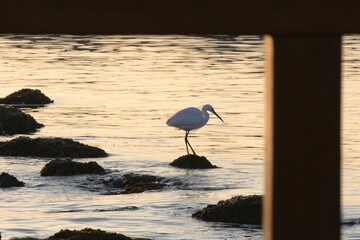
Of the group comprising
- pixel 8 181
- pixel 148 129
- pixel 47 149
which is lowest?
pixel 8 181

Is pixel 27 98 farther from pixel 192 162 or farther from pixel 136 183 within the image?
pixel 136 183

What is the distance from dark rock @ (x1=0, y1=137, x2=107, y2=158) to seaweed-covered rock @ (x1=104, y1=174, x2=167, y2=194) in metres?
2.19

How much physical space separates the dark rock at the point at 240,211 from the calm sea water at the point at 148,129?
0.14 m

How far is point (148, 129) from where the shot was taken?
73.9 ft

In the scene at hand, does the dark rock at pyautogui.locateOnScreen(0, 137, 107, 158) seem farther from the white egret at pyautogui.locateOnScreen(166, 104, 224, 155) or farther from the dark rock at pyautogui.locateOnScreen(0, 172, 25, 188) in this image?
the dark rock at pyautogui.locateOnScreen(0, 172, 25, 188)

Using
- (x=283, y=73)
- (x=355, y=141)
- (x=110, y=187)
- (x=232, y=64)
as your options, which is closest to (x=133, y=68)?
(x=232, y=64)

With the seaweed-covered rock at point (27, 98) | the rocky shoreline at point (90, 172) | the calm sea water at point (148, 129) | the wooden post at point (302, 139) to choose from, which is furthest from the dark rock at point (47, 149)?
the wooden post at point (302, 139)

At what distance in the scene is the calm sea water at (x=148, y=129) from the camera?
557 inches

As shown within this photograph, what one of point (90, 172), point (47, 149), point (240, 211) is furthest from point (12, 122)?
point (240, 211)

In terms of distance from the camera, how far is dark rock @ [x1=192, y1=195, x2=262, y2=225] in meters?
13.4

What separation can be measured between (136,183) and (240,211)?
313 centimetres

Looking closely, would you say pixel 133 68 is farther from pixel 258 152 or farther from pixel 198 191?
pixel 198 191

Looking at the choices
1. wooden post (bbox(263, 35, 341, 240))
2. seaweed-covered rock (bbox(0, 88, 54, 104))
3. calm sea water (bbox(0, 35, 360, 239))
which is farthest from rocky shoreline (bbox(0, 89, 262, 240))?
wooden post (bbox(263, 35, 341, 240))

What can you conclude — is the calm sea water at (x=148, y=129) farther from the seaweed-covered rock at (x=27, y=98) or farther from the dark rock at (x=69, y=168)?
the seaweed-covered rock at (x=27, y=98)
